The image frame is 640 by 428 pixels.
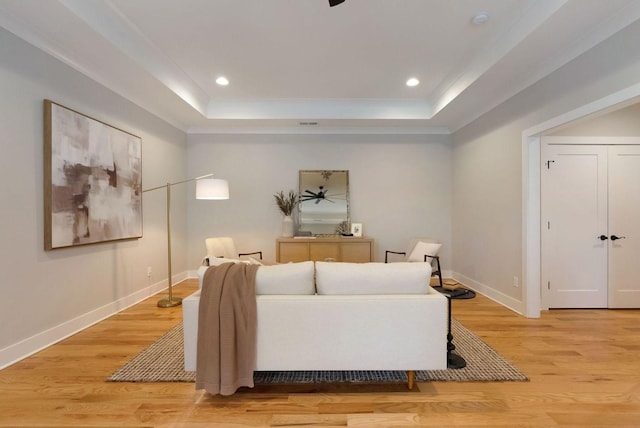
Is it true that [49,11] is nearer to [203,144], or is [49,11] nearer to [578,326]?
[203,144]

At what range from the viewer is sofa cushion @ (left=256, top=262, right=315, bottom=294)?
1.96m

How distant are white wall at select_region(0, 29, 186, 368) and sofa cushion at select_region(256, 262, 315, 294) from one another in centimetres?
209

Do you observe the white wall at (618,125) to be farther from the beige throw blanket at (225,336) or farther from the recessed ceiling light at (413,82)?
the beige throw blanket at (225,336)

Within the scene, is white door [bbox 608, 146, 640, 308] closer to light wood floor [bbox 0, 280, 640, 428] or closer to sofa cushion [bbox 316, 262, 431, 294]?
light wood floor [bbox 0, 280, 640, 428]

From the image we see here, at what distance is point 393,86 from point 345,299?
3.22 metres

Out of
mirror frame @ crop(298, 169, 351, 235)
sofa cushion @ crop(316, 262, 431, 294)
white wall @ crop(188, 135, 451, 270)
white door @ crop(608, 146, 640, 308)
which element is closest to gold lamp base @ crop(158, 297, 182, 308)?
white wall @ crop(188, 135, 451, 270)

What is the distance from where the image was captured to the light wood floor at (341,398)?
1.72m

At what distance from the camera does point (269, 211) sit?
5211mm

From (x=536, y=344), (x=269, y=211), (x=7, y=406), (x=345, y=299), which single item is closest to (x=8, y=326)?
(x=7, y=406)

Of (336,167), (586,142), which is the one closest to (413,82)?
(336,167)

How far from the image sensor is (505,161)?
145 inches

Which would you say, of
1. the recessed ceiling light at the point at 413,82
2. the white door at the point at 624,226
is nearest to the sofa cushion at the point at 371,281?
the recessed ceiling light at the point at 413,82

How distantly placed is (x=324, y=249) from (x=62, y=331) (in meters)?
3.24

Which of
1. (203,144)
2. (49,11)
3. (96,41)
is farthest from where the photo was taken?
(203,144)
